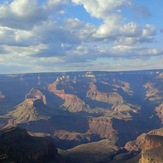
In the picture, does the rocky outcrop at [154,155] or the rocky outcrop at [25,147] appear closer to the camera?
the rocky outcrop at [25,147]

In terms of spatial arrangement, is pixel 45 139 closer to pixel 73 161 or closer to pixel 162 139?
pixel 73 161

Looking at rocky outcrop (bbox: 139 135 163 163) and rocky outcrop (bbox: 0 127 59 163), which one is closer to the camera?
rocky outcrop (bbox: 0 127 59 163)

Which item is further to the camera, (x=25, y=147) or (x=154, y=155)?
(x=25, y=147)

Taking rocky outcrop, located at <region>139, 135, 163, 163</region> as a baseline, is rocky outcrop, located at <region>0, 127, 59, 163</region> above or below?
above

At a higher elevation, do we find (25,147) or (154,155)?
(25,147)

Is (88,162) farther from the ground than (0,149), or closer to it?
closer to it

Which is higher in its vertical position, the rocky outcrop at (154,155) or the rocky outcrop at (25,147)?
the rocky outcrop at (25,147)

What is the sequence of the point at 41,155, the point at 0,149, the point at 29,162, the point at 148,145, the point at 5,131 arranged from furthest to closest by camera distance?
the point at 148,145
the point at 5,131
the point at 41,155
the point at 29,162
the point at 0,149

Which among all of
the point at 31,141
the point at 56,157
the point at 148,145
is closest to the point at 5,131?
the point at 31,141
